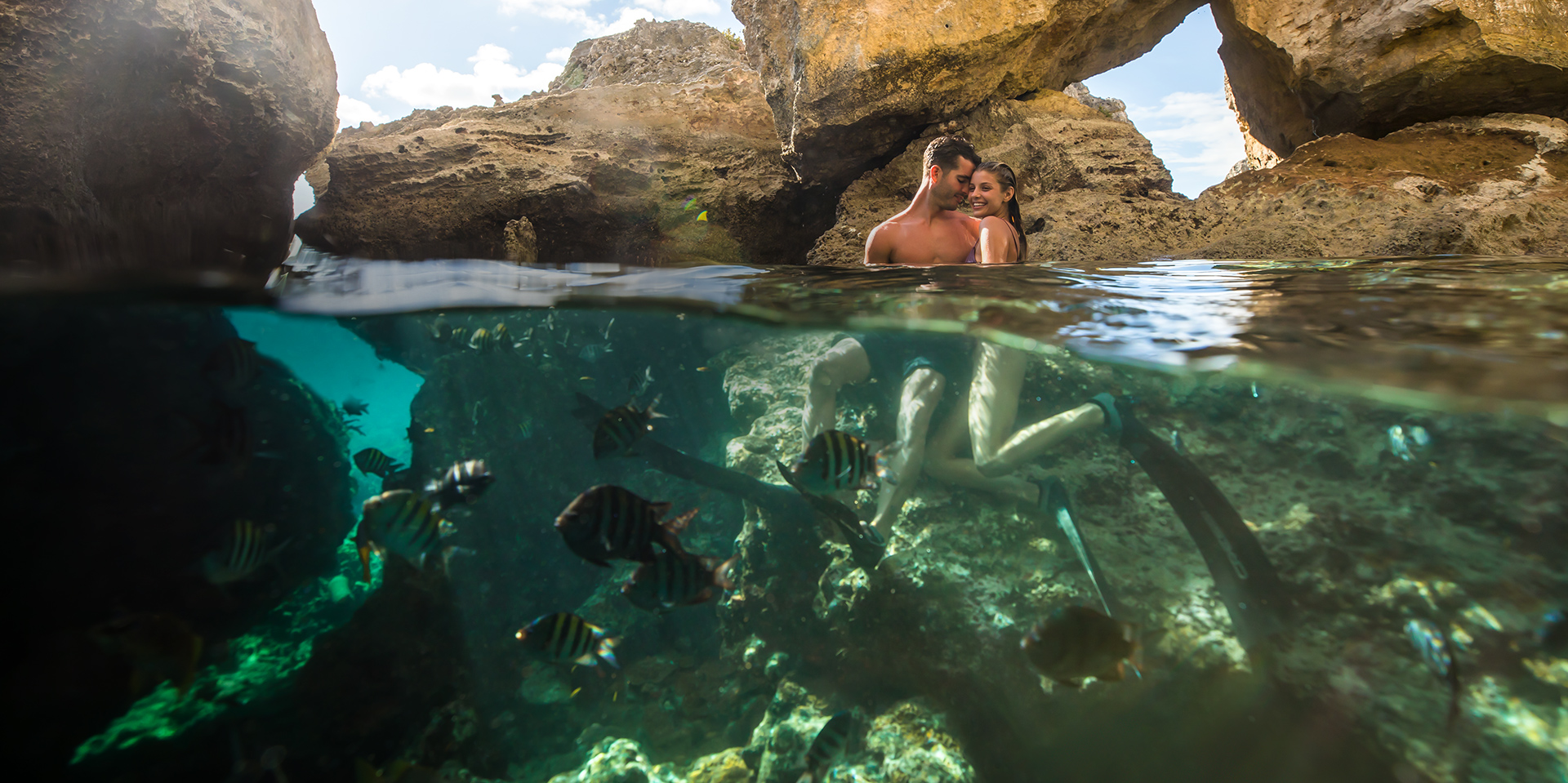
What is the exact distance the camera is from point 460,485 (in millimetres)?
3672

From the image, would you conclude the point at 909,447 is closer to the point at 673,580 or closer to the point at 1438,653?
the point at 673,580

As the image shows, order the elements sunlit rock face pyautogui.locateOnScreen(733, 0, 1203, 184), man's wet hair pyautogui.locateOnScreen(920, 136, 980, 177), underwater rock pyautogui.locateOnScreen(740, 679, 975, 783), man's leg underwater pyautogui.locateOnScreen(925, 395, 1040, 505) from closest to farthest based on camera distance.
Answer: underwater rock pyautogui.locateOnScreen(740, 679, 975, 783)
man's leg underwater pyautogui.locateOnScreen(925, 395, 1040, 505)
man's wet hair pyautogui.locateOnScreen(920, 136, 980, 177)
sunlit rock face pyautogui.locateOnScreen(733, 0, 1203, 184)

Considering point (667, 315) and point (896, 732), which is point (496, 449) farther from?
point (896, 732)

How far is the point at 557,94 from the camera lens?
415 inches

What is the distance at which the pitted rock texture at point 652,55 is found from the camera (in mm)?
13297

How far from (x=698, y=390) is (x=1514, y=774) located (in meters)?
5.64

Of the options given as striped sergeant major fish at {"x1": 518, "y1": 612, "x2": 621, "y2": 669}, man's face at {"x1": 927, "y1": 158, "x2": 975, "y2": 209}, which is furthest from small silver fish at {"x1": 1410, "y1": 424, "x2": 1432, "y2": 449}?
striped sergeant major fish at {"x1": 518, "y1": 612, "x2": 621, "y2": 669}

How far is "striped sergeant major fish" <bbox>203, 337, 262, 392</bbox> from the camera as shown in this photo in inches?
155

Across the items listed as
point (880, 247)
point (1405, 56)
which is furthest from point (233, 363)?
point (1405, 56)

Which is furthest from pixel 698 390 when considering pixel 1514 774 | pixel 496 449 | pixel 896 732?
pixel 1514 774

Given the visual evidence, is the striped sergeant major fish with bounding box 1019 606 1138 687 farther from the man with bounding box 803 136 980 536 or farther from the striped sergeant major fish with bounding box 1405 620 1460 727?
the striped sergeant major fish with bounding box 1405 620 1460 727

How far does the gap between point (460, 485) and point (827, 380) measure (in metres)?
2.54

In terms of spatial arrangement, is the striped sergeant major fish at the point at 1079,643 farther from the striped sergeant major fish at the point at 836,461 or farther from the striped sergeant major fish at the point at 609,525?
the striped sergeant major fish at the point at 609,525

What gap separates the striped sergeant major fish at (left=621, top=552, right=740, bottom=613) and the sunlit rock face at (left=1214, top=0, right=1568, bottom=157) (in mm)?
9650
